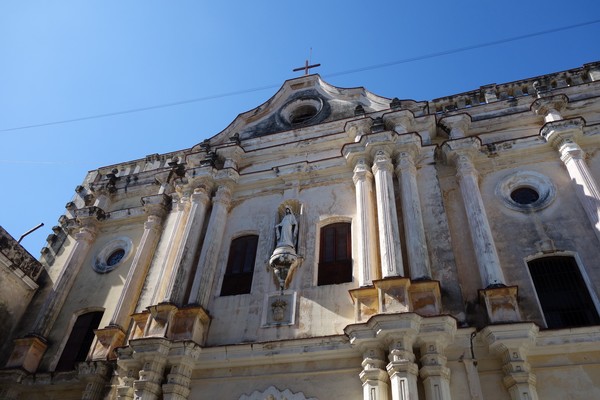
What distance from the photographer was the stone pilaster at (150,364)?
929 cm

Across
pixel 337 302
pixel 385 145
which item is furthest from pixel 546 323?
pixel 385 145

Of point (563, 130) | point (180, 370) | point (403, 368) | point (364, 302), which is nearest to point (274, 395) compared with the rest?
point (180, 370)

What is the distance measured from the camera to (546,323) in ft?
29.2

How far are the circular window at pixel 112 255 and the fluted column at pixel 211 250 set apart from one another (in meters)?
3.19

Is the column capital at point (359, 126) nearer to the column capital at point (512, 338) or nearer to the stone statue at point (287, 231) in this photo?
the stone statue at point (287, 231)

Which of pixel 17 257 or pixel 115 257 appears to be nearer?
pixel 17 257

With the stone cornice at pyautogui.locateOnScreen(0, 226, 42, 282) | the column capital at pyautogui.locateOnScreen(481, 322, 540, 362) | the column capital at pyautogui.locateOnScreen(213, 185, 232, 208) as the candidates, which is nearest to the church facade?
the column capital at pyautogui.locateOnScreen(481, 322, 540, 362)

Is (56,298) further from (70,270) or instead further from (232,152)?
(232,152)

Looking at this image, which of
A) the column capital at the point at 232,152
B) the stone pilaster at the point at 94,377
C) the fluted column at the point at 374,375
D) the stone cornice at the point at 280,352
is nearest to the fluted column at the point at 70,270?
the stone pilaster at the point at 94,377

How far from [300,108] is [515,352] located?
10.3 metres

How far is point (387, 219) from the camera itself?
34.2 feet

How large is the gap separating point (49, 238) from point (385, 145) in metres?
11.0

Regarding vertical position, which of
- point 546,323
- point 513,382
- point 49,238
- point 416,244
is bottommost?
point 513,382

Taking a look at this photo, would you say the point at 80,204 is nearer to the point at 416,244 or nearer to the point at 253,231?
the point at 253,231
